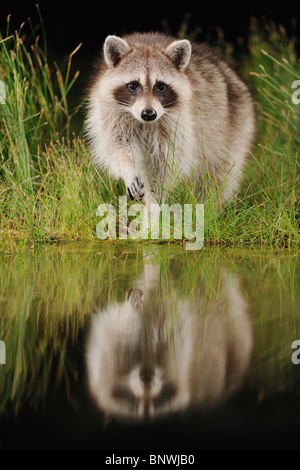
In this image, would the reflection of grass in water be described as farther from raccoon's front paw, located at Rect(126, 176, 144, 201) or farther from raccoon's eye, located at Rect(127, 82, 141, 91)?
raccoon's eye, located at Rect(127, 82, 141, 91)

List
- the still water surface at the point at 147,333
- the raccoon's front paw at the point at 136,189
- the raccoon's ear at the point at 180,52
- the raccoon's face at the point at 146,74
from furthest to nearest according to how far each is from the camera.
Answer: the raccoon's front paw at the point at 136,189
the raccoon's ear at the point at 180,52
the raccoon's face at the point at 146,74
the still water surface at the point at 147,333

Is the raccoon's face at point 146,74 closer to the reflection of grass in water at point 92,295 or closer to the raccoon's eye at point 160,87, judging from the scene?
the raccoon's eye at point 160,87

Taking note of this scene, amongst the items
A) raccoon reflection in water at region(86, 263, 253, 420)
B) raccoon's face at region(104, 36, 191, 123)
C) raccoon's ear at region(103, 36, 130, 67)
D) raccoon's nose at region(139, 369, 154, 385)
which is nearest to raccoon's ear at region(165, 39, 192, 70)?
raccoon's face at region(104, 36, 191, 123)

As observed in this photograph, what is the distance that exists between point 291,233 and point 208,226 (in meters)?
0.75

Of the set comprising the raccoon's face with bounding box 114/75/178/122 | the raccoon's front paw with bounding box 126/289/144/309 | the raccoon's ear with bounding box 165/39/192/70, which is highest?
the raccoon's ear with bounding box 165/39/192/70

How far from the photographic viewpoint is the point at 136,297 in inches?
175

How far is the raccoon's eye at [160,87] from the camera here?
20.6 feet

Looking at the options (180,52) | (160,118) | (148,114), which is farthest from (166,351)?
(180,52)

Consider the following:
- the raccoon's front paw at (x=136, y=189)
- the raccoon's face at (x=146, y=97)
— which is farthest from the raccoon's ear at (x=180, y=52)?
the raccoon's front paw at (x=136, y=189)

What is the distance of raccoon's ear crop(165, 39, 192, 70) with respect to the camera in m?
6.28

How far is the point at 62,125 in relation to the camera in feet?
26.8

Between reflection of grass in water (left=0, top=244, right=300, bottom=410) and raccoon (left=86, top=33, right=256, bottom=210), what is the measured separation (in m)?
0.94

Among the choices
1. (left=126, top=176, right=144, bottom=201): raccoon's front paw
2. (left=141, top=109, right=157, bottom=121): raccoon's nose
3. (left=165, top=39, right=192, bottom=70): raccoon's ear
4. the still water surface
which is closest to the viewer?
the still water surface

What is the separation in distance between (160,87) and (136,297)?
2548 millimetres
